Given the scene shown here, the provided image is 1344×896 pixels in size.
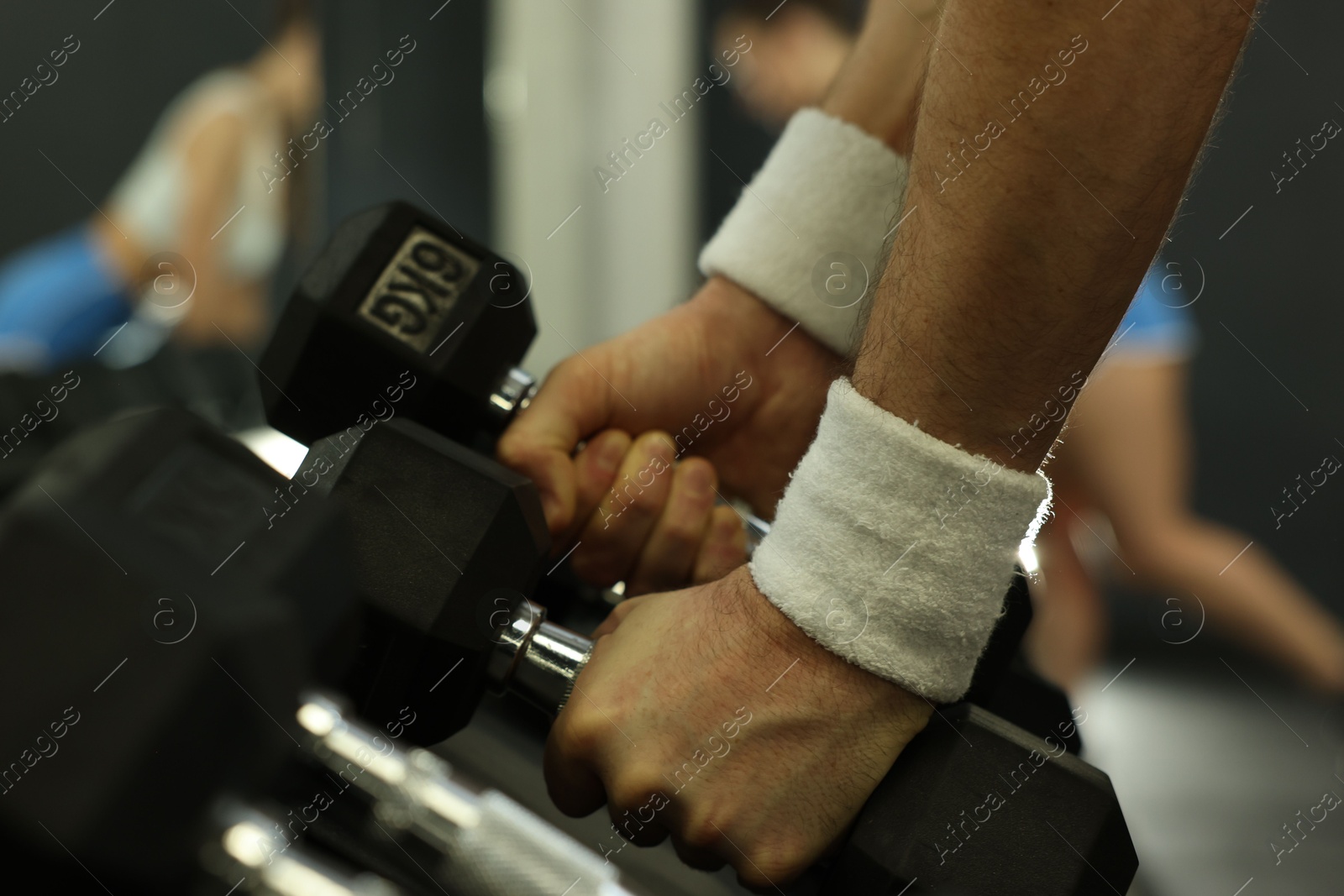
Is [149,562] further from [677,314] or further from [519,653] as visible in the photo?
[677,314]

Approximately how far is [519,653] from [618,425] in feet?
1.04

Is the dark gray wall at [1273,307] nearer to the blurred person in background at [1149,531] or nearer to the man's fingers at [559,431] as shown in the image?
the blurred person in background at [1149,531]

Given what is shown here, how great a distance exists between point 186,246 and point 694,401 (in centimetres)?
180

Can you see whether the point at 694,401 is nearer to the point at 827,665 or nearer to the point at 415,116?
the point at 827,665

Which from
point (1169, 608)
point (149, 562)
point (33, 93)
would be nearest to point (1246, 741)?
point (1169, 608)

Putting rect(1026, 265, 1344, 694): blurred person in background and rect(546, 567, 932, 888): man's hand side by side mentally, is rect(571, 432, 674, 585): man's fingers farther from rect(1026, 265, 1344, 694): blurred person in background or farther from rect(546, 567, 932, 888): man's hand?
rect(1026, 265, 1344, 694): blurred person in background

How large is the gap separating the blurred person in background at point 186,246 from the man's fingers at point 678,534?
1669 millimetres

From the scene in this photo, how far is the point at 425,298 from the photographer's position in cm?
75

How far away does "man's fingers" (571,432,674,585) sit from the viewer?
31.9 inches

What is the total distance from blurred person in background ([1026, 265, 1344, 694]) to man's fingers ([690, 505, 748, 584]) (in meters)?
0.77

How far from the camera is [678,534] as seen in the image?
811mm

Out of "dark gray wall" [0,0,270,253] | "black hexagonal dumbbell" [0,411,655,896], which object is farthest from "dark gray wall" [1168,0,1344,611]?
"dark gray wall" [0,0,270,253]

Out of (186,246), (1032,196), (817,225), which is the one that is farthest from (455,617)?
(186,246)

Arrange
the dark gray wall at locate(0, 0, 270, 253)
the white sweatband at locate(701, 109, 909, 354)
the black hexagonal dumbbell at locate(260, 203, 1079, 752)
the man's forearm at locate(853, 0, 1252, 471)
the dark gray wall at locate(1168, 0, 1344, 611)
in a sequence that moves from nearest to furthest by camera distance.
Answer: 1. the man's forearm at locate(853, 0, 1252, 471)
2. the black hexagonal dumbbell at locate(260, 203, 1079, 752)
3. the white sweatband at locate(701, 109, 909, 354)
4. the dark gray wall at locate(1168, 0, 1344, 611)
5. the dark gray wall at locate(0, 0, 270, 253)
